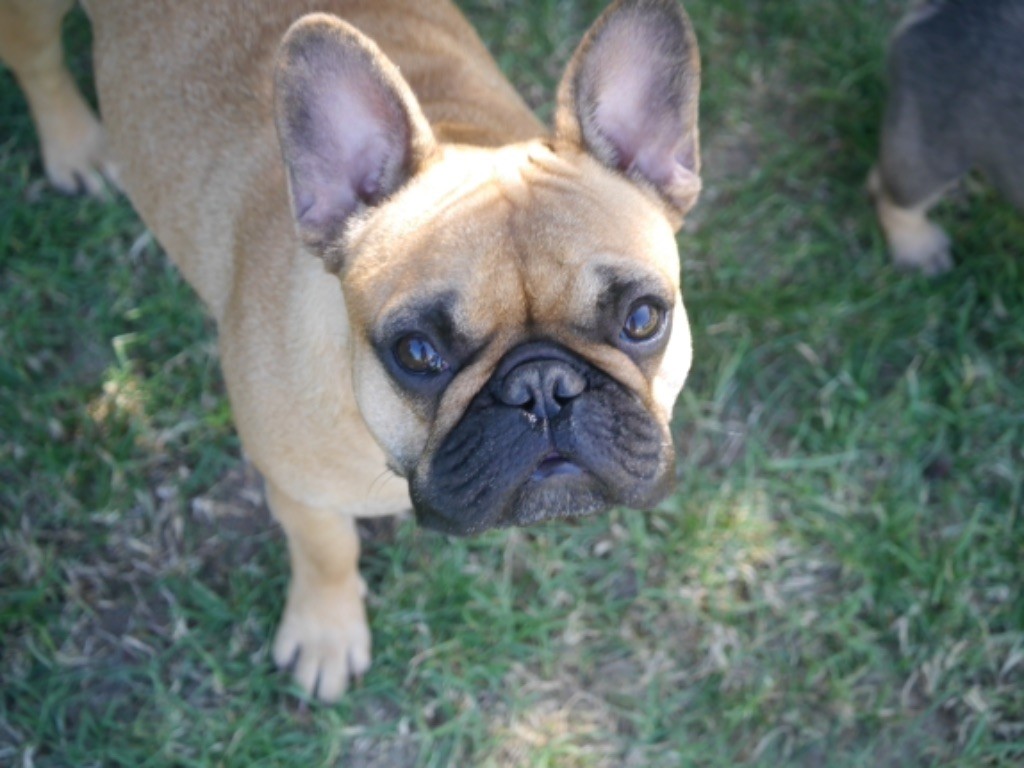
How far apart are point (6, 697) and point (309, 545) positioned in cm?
129

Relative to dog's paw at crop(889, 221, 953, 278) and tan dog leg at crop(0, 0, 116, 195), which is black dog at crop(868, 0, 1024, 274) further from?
tan dog leg at crop(0, 0, 116, 195)

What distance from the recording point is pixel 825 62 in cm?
499

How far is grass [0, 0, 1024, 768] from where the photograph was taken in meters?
3.85

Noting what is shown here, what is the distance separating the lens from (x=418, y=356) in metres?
2.56

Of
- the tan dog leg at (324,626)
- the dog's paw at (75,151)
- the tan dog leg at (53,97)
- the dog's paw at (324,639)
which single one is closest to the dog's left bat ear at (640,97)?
the tan dog leg at (324,626)

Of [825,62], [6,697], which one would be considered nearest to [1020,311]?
[825,62]

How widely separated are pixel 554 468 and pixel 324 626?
1.53 meters

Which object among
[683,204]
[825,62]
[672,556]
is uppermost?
[683,204]

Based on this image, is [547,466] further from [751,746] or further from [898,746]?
[898,746]

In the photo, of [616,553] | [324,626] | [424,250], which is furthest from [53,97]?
[616,553]

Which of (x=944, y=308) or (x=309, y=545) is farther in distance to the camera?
(x=944, y=308)

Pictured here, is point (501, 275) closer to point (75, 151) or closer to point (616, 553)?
point (616, 553)

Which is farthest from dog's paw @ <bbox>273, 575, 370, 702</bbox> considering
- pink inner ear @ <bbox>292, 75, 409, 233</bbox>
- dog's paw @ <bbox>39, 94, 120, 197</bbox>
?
dog's paw @ <bbox>39, 94, 120, 197</bbox>

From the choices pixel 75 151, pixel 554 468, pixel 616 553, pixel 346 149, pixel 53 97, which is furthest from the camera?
pixel 75 151
